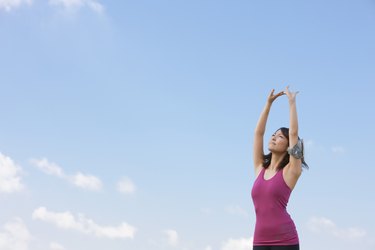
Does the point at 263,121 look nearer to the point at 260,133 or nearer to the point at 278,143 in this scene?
the point at 260,133

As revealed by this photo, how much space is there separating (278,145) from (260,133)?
0.47m

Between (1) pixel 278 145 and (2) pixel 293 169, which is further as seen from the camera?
(1) pixel 278 145

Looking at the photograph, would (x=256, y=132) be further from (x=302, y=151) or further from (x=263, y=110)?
(x=302, y=151)

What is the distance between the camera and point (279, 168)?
549cm

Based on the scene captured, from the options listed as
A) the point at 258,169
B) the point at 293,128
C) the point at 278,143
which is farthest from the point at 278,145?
the point at 258,169

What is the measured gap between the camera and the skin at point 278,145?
5309mm

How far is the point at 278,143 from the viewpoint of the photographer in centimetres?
550

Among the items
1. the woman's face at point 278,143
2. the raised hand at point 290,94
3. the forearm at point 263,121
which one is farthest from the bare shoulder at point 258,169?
the raised hand at point 290,94

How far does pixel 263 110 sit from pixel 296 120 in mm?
798

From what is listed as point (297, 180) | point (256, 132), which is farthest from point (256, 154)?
point (297, 180)

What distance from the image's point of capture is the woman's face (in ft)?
18.0

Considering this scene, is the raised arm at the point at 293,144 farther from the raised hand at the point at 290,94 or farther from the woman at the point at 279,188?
the raised hand at the point at 290,94

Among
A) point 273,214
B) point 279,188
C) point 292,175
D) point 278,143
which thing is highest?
point 278,143

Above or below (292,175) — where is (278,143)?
above
